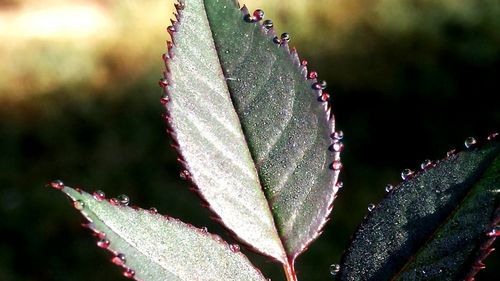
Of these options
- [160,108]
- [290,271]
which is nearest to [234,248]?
[290,271]

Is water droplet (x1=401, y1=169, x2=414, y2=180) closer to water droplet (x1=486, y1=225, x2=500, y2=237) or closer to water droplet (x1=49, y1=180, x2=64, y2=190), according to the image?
water droplet (x1=486, y1=225, x2=500, y2=237)

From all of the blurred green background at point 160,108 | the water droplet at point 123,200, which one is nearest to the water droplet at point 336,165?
the water droplet at point 123,200

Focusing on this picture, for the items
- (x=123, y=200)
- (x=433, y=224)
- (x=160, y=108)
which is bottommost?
(x=160, y=108)

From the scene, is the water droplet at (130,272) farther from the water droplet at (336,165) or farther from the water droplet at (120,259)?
the water droplet at (336,165)

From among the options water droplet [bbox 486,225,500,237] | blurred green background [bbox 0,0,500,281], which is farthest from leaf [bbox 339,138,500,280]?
blurred green background [bbox 0,0,500,281]

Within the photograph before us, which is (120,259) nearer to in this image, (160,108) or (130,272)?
(130,272)
